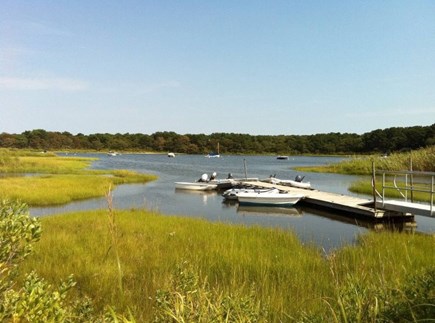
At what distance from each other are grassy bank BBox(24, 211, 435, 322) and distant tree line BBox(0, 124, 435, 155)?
386 feet

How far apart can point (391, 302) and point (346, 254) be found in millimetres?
6198

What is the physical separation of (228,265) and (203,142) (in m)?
166

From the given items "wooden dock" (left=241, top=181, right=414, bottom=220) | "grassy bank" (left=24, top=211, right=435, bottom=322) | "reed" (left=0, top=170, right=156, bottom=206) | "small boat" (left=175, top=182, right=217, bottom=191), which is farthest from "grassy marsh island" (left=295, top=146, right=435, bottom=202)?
"reed" (left=0, top=170, right=156, bottom=206)

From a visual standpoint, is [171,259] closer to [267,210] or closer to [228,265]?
[228,265]

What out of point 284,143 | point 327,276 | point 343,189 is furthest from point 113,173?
point 284,143

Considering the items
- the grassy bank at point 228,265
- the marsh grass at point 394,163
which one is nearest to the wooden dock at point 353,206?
the marsh grass at point 394,163

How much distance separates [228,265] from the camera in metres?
9.24

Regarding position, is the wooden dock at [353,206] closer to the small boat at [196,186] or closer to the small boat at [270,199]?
the small boat at [270,199]

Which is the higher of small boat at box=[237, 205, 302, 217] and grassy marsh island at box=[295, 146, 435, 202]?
grassy marsh island at box=[295, 146, 435, 202]

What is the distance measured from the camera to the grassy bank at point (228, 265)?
5.39 meters

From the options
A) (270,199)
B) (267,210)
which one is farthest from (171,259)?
(270,199)

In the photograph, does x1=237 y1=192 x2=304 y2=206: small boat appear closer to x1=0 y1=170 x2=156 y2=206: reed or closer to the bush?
x1=0 y1=170 x2=156 y2=206: reed

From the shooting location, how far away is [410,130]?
11375 centimetres

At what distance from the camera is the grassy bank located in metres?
5.39
